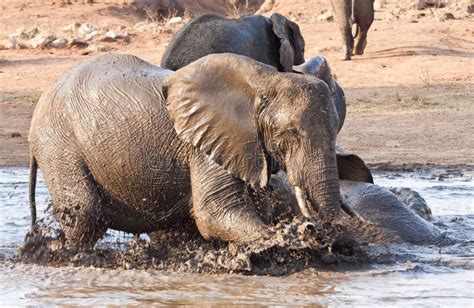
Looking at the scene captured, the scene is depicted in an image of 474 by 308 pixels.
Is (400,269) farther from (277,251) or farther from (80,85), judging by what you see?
(80,85)

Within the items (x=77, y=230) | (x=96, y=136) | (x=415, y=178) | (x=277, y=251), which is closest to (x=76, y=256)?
(x=77, y=230)

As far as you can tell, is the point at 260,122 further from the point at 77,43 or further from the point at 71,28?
the point at 71,28

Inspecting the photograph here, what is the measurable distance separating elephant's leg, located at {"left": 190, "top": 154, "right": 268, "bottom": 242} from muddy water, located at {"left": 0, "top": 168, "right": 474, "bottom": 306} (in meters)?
0.25

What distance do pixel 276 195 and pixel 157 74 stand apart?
0.91 metres

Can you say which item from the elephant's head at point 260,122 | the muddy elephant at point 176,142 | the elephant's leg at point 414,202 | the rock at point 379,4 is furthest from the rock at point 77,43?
the elephant's head at point 260,122

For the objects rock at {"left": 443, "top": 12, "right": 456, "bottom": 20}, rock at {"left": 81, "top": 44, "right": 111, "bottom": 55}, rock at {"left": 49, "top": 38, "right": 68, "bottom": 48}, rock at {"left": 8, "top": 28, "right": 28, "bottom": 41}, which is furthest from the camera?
rock at {"left": 443, "top": 12, "right": 456, "bottom": 20}

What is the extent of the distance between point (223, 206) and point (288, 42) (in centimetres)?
322

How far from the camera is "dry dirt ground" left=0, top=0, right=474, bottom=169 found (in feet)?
38.2

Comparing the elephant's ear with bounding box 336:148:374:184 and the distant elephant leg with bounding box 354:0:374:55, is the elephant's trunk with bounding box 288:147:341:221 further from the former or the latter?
the distant elephant leg with bounding box 354:0:374:55

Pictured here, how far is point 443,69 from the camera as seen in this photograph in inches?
604

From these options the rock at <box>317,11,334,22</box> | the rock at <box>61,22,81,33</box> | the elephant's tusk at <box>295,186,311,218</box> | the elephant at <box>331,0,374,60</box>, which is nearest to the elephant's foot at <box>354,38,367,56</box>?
the elephant at <box>331,0,374,60</box>

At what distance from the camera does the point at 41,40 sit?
17719 millimetres

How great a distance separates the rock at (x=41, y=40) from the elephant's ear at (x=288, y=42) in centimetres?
906

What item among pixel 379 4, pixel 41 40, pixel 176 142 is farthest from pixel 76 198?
pixel 379 4
